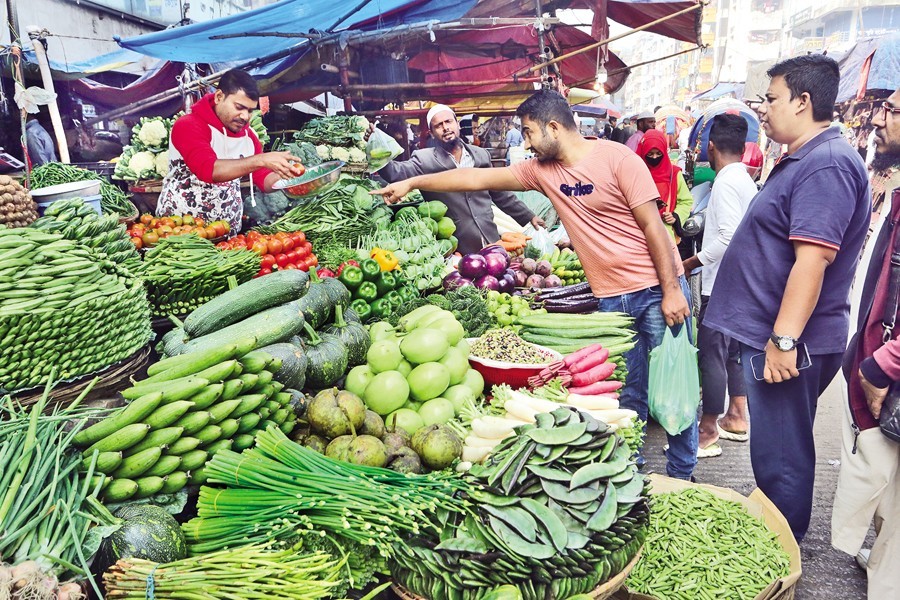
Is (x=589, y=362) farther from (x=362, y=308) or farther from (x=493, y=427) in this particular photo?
(x=362, y=308)

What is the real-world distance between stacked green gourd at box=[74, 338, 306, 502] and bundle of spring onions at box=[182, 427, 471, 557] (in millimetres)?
88

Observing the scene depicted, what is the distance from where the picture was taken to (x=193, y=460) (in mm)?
1814

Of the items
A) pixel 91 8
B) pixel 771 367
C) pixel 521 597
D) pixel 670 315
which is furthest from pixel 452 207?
pixel 91 8

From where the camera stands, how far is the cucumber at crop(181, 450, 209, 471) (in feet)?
5.93

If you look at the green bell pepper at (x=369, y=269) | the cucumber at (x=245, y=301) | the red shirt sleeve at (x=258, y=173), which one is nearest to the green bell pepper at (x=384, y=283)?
the green bell pepper at (x=369, y=269)

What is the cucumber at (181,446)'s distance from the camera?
1795mm

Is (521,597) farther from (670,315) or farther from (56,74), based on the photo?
(56,74)

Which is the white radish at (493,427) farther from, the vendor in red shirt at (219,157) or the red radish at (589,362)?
the vendor in red shirt at (219,157)

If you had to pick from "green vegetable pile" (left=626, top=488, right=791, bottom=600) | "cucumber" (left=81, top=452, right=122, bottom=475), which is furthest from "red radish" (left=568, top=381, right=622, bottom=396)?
"cucumber" (left=81, top=452, right=122, bottom=475)

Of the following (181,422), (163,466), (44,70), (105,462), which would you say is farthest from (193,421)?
(44,70)

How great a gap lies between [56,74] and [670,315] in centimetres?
1017

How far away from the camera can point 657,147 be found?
596cm

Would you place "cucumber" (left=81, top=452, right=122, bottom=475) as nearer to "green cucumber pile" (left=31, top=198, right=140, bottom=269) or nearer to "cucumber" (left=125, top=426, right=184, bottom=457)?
"cucumber" (left=125, top=426, right=184, bottom=457)

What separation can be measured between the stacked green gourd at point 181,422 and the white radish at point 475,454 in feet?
2.46
